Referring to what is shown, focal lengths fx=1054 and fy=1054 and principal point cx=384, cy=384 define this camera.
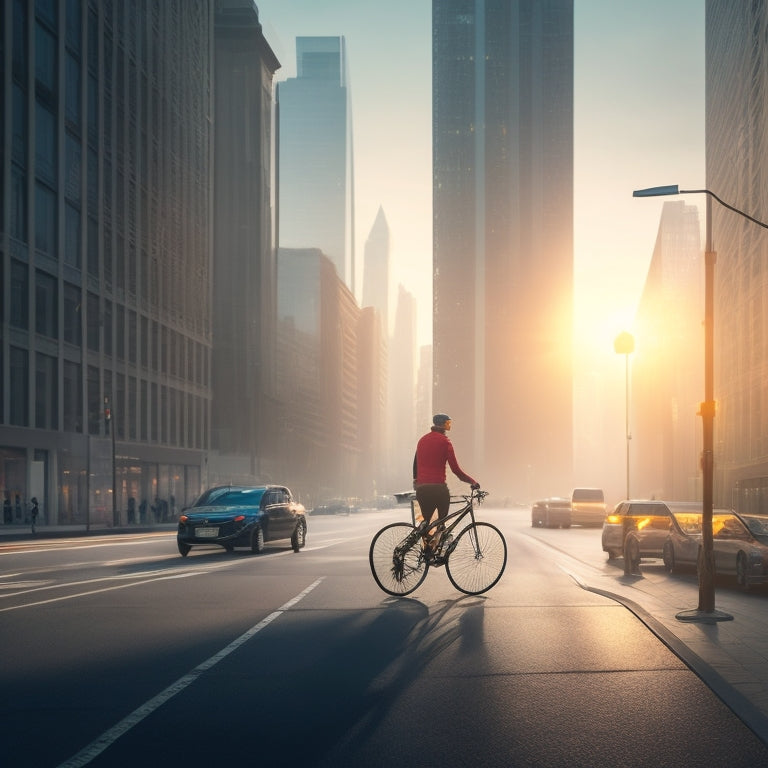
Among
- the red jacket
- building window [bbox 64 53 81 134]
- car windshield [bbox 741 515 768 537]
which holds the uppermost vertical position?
building window [bbox 64 53 81 134]

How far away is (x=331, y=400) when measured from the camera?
19412cm

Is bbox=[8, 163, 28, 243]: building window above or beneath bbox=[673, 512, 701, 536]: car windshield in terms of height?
above

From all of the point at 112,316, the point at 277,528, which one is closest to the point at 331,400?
the point at 112,316

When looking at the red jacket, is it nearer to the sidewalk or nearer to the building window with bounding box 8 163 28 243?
the sidewalk

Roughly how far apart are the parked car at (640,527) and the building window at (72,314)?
36878 mm

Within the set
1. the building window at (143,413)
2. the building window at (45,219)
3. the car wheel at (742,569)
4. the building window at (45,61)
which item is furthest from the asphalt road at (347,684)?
the building window at (143,413)

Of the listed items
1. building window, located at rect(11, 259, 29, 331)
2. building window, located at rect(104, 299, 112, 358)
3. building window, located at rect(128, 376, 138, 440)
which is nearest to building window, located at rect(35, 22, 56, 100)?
building window, located at rect(11, 259, 29, 331)

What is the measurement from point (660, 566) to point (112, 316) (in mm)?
43878

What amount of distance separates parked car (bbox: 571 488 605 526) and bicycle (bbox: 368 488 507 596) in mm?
36382

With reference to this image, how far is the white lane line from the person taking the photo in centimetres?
549

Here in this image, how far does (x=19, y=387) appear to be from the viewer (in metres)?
47.3

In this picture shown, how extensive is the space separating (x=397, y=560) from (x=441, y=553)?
1.78 ft

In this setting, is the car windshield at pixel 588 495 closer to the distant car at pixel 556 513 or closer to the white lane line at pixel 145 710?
the distant car at pixel 556 513

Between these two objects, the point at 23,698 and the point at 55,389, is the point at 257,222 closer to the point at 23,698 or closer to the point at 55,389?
the point at 55,389
